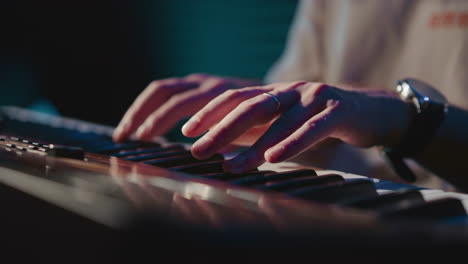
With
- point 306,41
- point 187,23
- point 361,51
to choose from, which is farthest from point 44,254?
point 187,23

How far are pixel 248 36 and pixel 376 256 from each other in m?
2.33

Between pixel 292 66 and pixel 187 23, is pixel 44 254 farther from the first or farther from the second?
pixel 187 23

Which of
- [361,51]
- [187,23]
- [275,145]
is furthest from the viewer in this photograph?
[187,23]

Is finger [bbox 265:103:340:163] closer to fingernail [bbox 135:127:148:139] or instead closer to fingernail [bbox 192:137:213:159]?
fingernail [bbox 192:137:213:159]

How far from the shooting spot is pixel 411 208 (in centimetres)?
36

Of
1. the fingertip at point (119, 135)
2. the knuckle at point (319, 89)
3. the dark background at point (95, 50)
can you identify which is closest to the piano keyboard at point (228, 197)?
the knuckle at point (319, 89)

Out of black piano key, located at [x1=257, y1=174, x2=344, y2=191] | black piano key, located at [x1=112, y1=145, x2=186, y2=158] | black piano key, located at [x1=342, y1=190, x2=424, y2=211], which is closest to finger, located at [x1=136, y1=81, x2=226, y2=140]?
black piano key, located at [x1=112, y1=145, x2=186, y2=158]

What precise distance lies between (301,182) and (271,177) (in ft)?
0.13

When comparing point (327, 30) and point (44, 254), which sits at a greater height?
point (327, 30)

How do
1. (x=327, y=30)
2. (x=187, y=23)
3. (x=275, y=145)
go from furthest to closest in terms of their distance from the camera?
(x=187, y=23) < (x=327, y=30) < (x=275, y=145)

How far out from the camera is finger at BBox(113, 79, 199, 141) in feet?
3.12

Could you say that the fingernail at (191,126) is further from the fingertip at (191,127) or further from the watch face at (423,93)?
the watch face at (423,93)

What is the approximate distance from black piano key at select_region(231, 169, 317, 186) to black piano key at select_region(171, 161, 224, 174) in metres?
0.07

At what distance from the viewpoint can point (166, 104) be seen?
93 centimetres
